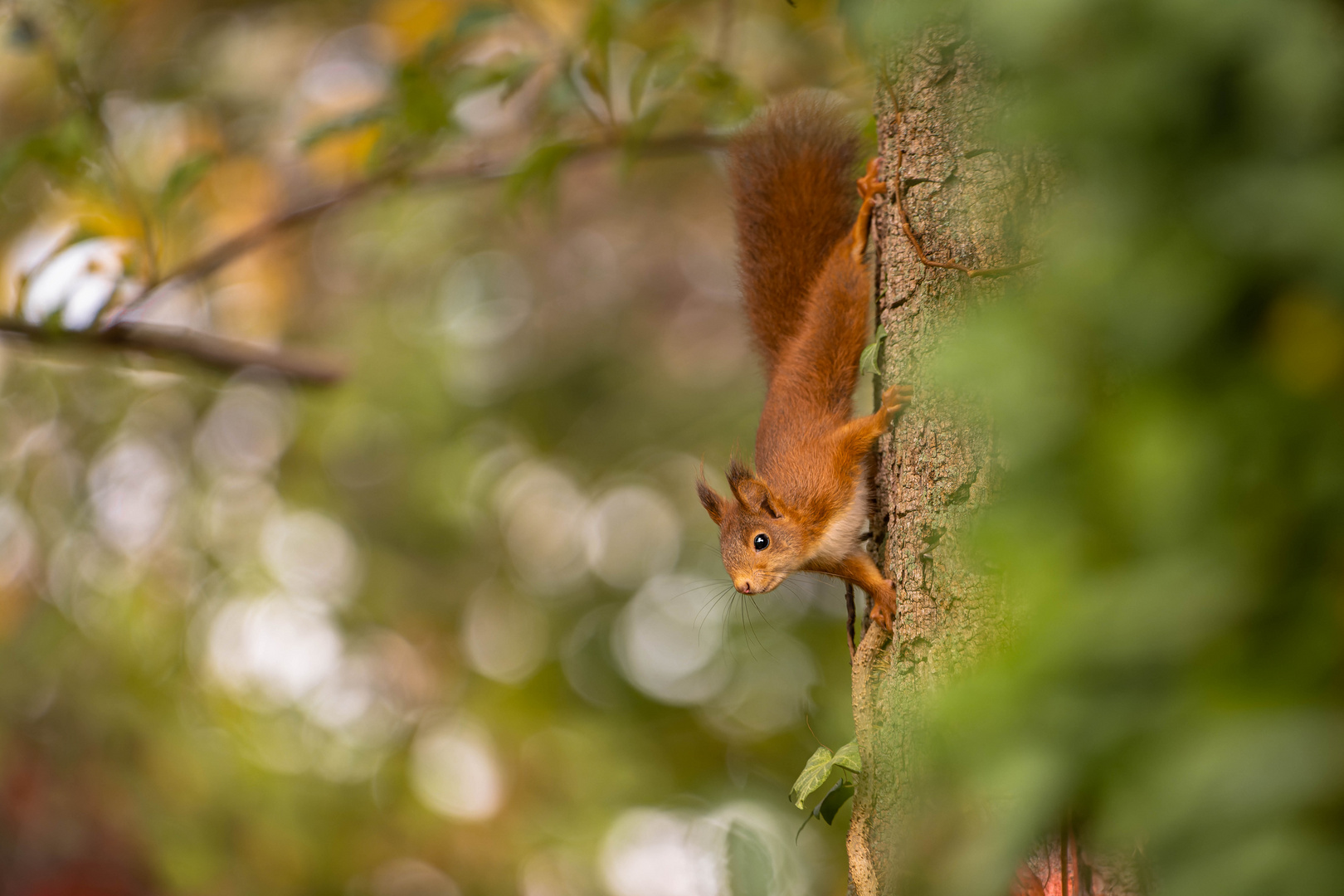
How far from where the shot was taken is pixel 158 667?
3236mm

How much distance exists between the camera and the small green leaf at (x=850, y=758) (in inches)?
34.5

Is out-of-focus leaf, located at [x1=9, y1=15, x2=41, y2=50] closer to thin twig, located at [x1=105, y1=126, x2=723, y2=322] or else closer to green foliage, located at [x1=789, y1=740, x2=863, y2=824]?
thin twig, located at [x1=105, y1=126, x2=723, y2=322]

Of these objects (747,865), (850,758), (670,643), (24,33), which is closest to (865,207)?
(850,758)

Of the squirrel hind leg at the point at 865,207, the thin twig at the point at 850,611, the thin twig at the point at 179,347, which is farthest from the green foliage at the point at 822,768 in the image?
the thin twig at the point at 179,347

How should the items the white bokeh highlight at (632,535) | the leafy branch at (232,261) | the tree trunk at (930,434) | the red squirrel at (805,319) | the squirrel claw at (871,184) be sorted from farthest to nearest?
the white bokeh highlight at (632,535) → the leafy branch at (232,261) → the red squirrel at (805,319) → the squirrel claw at (871,184) → the tree trunk at (930,434)

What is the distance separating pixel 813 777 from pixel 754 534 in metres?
0.58

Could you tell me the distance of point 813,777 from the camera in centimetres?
88

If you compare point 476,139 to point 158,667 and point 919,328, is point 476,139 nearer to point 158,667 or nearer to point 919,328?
point 919,328

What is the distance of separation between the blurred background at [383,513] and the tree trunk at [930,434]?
3.18 ft

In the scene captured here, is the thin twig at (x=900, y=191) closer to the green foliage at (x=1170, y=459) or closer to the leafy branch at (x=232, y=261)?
the green foliage at (x=1170, y=459)

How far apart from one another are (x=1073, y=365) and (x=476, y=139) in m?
1.53

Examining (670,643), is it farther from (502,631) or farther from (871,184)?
(871,184)

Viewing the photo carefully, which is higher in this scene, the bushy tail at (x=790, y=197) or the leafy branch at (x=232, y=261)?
the bushy tail at (x=790, y=197)

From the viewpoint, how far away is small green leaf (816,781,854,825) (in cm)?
91
